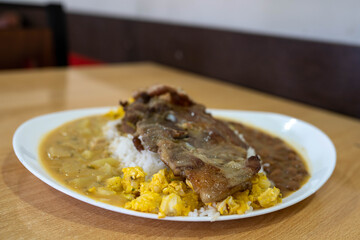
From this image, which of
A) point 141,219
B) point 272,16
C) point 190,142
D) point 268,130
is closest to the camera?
point 141,219

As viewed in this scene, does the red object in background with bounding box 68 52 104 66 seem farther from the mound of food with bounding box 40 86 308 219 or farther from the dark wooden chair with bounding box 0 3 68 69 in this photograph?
the mound of food with bounding box 40 86 308 219

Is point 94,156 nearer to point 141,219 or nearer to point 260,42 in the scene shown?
point 141,219

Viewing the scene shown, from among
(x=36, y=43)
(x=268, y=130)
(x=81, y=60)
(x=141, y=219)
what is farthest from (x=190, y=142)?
(x=81, y=60)

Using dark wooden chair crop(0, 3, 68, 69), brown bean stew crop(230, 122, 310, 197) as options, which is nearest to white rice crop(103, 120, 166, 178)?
brown bean stew crop(230, 122, 310, 197)

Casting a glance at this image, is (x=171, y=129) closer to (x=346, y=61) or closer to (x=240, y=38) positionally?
(x=346, y=61)

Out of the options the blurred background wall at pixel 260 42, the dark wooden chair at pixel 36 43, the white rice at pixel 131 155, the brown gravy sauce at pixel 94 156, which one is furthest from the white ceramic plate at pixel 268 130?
the dark wooden chair at pixel 36 43

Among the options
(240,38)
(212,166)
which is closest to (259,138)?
(212,166)
